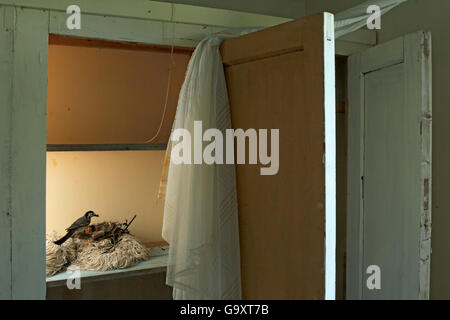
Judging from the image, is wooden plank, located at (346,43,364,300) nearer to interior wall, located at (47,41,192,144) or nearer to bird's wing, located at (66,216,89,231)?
interior wall, located at (47,41,192,144)

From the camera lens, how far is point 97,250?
2.05 metres

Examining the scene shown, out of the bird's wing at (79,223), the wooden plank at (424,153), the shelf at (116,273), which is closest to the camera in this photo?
the wooden plank at (424,153)

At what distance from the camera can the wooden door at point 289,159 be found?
3.92ft

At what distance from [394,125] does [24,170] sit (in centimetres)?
144

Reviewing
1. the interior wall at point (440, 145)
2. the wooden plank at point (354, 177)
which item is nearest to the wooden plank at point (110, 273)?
the wooden plank at point (354, 177)

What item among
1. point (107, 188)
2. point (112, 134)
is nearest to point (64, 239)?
point (107, 188)

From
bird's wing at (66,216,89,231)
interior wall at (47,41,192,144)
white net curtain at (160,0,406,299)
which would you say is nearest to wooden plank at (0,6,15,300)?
white net curtain at (160,0,406,299)

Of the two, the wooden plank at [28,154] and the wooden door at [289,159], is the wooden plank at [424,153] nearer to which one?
the wooden door at [289,159]

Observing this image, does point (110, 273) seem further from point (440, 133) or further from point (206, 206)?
point (440, 133)

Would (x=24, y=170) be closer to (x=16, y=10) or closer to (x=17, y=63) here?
(x=17, y=63)

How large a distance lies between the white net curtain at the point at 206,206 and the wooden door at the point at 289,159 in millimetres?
47

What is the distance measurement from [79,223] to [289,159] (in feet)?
4.00

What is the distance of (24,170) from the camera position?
147 centimetres
